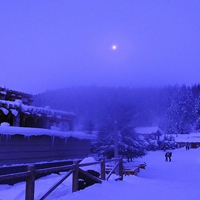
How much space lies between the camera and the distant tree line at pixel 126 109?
23.5 meters

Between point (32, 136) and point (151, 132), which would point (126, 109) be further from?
point (151, 132)

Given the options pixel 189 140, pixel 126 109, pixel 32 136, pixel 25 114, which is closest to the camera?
pixel 32 136

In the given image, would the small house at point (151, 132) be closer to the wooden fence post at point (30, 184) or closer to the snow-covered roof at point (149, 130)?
the snow-covered roof at point (149, 130)

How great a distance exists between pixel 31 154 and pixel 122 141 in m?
11.5

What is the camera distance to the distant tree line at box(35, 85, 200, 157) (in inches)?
926

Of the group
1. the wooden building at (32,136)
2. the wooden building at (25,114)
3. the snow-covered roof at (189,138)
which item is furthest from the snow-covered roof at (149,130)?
the wooden building at (32,136)

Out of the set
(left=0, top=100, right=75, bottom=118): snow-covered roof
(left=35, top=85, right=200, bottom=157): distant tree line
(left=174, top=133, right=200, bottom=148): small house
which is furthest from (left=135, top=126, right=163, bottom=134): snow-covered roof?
(left=0, top=100, right=75, bottom=118): snow-covered roof

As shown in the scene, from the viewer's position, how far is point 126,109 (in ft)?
80.2

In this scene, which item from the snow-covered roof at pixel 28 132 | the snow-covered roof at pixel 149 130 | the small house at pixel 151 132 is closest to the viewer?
the snow-covered roof at pixel 28 132

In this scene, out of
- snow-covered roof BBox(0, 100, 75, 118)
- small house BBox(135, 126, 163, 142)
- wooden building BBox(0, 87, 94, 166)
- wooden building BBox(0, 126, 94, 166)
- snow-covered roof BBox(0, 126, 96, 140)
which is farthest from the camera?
small house BBox(135, 126, 163, 142)

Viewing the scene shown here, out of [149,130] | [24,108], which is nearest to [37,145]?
[24,108]

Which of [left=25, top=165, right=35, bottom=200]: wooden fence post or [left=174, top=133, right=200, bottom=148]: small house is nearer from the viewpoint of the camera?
[left=25, top=165, right=35, bottom=200]: wooden fence post

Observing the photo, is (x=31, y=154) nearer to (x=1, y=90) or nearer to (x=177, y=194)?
(x=1, y=90)

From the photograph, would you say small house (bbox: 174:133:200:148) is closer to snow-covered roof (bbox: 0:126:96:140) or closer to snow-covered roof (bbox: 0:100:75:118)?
snow-covered roof (bbox: 0:100:75:118)
